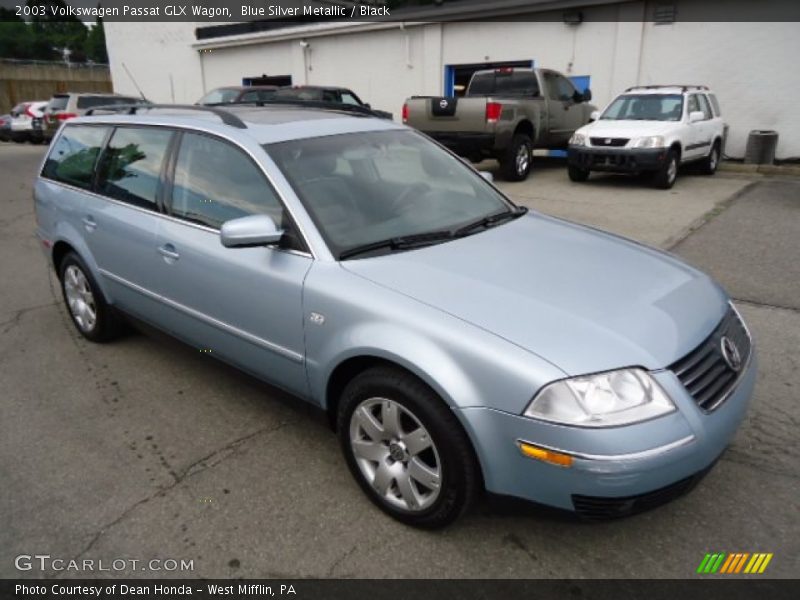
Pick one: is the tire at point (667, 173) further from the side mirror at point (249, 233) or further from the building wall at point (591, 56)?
the side mirror at point (249, 233)

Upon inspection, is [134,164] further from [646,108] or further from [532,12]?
[532,12]

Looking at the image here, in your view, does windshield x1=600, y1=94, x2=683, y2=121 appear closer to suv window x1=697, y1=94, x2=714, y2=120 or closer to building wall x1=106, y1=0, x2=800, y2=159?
suv window x1=697, y1=94, x2=714, y2=120

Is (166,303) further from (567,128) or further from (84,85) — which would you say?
(84,85)

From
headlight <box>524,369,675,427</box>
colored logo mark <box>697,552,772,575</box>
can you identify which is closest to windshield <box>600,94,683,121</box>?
colored logo mark <box>697,552,772,575</box>

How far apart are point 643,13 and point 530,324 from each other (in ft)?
45.7

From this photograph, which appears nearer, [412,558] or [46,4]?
[412,558]

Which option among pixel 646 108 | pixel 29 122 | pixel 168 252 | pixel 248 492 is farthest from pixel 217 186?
pixel 29 122

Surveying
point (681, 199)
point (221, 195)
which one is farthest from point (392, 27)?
point (221, 195)

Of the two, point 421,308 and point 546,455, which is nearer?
point 546,455

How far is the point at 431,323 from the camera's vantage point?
2.37 meters

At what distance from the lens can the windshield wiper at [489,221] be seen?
314cm

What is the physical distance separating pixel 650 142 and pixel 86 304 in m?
8.89

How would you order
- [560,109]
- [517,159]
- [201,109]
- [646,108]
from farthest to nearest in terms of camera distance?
[560,109], [517,159], [646,108], [201,109]

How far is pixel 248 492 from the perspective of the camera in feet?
9.48
